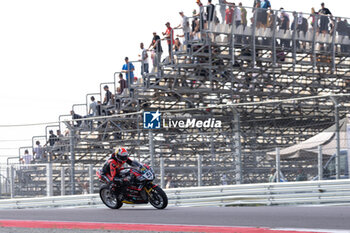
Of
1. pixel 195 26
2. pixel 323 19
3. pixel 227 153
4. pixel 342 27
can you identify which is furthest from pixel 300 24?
pixel 227 153

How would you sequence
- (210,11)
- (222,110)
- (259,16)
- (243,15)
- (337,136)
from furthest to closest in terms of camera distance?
1. (259,16)
2. (243,15)
3. (210,11)
4. (222,110)
5. (337,136)

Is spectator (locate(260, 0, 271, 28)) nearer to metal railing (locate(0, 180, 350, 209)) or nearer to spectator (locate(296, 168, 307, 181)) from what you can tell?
metal railing (locate(0, 180, 350, 209))

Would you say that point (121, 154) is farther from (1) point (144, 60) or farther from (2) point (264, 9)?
(2) point (264, 9)

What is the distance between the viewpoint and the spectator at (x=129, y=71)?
80.4 feet

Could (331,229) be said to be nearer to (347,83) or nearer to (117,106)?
(117,106)

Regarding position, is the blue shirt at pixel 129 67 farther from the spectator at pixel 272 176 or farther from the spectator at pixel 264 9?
the spectator at pixel 272 176

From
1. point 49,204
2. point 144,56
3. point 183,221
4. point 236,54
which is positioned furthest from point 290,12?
point 183,221

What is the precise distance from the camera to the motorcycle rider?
15.3 m

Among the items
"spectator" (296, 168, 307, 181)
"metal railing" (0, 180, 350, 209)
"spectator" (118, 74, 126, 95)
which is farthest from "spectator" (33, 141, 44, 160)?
"spectator" (296, 168, 307, 181)

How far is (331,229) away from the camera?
28.9 feet

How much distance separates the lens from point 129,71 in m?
24.7

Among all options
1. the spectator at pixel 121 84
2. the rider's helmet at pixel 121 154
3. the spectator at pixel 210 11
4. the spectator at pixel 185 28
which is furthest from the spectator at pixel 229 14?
the rider's helmet at pixel 121 154

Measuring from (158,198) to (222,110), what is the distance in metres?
5.02

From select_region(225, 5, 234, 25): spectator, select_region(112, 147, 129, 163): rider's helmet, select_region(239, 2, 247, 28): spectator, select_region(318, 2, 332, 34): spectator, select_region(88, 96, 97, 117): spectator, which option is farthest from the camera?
select_region(88, 96, 97, 117): spectator
